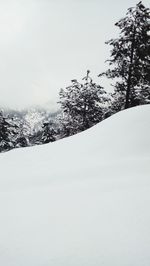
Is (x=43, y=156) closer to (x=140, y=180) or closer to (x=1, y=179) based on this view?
(x=1, y=179)

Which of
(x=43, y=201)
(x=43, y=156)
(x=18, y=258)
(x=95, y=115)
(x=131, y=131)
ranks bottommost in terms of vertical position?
(x=18, y=258)

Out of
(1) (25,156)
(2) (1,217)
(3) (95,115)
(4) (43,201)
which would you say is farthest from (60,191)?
(3) (95,115)

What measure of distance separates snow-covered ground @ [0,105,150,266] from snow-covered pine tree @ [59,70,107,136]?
1873cm

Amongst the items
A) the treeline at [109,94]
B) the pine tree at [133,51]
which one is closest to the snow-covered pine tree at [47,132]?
the treeline at [109,94]

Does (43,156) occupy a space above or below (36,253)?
above

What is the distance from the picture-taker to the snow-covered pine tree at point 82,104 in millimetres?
26703

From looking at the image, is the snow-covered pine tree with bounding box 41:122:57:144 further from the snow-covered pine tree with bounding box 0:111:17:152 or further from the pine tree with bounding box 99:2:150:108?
the pine tree with bounding box 99:2:150:108

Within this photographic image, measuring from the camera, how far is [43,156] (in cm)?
943

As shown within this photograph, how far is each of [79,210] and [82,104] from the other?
76.7 feet

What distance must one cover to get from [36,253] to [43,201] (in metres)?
1.59

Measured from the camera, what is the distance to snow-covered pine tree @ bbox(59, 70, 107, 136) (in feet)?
87.6

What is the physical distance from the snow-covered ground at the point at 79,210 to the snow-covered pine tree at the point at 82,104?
1873cm

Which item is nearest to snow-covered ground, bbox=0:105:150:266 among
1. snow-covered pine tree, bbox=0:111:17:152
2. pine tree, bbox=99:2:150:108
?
pine tree, bbox=99:2:150:108

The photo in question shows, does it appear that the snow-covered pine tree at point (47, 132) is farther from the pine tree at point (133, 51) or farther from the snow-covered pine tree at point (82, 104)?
the pine tree at point (133, 51)
